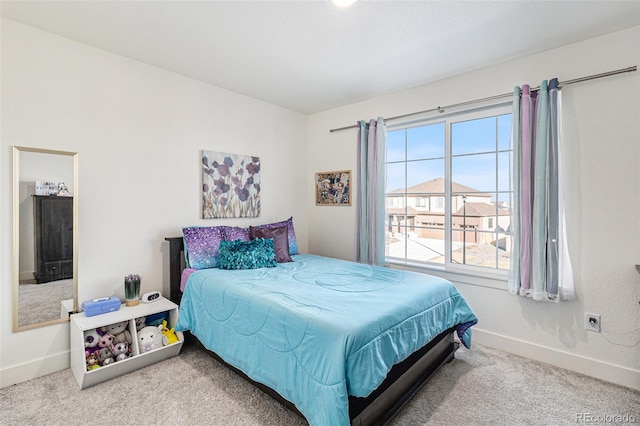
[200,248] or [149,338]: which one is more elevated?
[200,248]

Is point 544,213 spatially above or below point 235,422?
above

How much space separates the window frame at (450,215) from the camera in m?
2.78

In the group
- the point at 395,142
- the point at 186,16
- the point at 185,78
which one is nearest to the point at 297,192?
the point at 395,142

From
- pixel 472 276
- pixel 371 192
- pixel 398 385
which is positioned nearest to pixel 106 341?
pixel 398 385

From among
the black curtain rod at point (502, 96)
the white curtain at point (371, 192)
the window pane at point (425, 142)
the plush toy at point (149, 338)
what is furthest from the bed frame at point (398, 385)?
the black curtain rod at point (502, 96)

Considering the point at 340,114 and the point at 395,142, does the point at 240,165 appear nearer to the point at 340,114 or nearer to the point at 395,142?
the point at 340,114

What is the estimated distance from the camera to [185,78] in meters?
3.08

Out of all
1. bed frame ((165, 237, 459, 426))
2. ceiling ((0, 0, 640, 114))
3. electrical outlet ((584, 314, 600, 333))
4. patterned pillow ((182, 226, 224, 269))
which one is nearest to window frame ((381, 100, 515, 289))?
ceiling ((0, 0, 640, 114))

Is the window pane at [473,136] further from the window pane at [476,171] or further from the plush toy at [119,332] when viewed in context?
the plush toy at [119,332]

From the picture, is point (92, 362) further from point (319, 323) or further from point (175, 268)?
point (319, 323)

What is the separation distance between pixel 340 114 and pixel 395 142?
85 cm

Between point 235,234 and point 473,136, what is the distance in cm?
257

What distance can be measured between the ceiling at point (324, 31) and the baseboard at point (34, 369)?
2.46 m

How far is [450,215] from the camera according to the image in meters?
3.12
